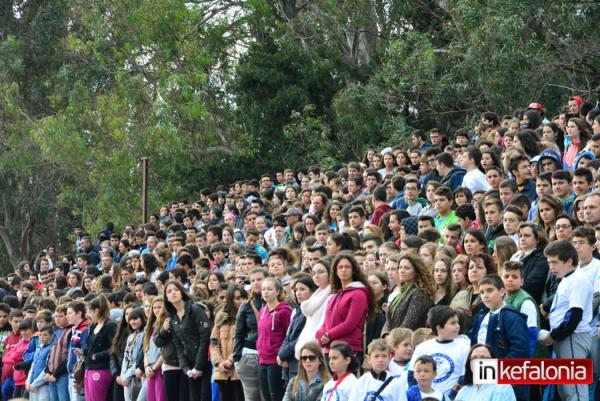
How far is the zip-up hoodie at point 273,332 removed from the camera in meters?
13.9

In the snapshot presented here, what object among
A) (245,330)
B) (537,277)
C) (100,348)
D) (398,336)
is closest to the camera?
(398,336)

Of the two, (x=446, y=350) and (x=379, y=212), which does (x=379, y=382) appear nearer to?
(x=446, y=350)

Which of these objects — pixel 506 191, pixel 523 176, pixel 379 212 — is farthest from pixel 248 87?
pixel 506 191

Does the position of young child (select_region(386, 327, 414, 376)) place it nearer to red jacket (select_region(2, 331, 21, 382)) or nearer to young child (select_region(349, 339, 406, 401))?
young child (select_region(349, 339, 406, 401))

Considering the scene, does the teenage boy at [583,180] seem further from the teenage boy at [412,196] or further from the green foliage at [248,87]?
the green foliage at [248,87]

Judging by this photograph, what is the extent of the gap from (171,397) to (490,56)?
15506 mm

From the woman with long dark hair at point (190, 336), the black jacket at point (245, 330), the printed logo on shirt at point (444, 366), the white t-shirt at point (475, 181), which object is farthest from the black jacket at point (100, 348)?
the printed logo on shirt at point (444, 366)

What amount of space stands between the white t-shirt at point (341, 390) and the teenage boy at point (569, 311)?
5.75 ft

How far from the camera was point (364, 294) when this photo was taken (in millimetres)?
12703

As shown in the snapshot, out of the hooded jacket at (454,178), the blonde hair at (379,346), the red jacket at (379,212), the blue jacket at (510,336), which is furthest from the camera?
the hooded jacket at (454,178)

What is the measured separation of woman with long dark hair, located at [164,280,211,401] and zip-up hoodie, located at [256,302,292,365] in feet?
4.63

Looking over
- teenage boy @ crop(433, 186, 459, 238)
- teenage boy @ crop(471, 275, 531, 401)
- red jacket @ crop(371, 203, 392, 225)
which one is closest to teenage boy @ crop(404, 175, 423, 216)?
red jacket @ crop(371, 203, 392, 225)

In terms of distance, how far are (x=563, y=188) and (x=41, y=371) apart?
27.0 ft

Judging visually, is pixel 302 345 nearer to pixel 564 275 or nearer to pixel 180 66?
pixel 564 275
